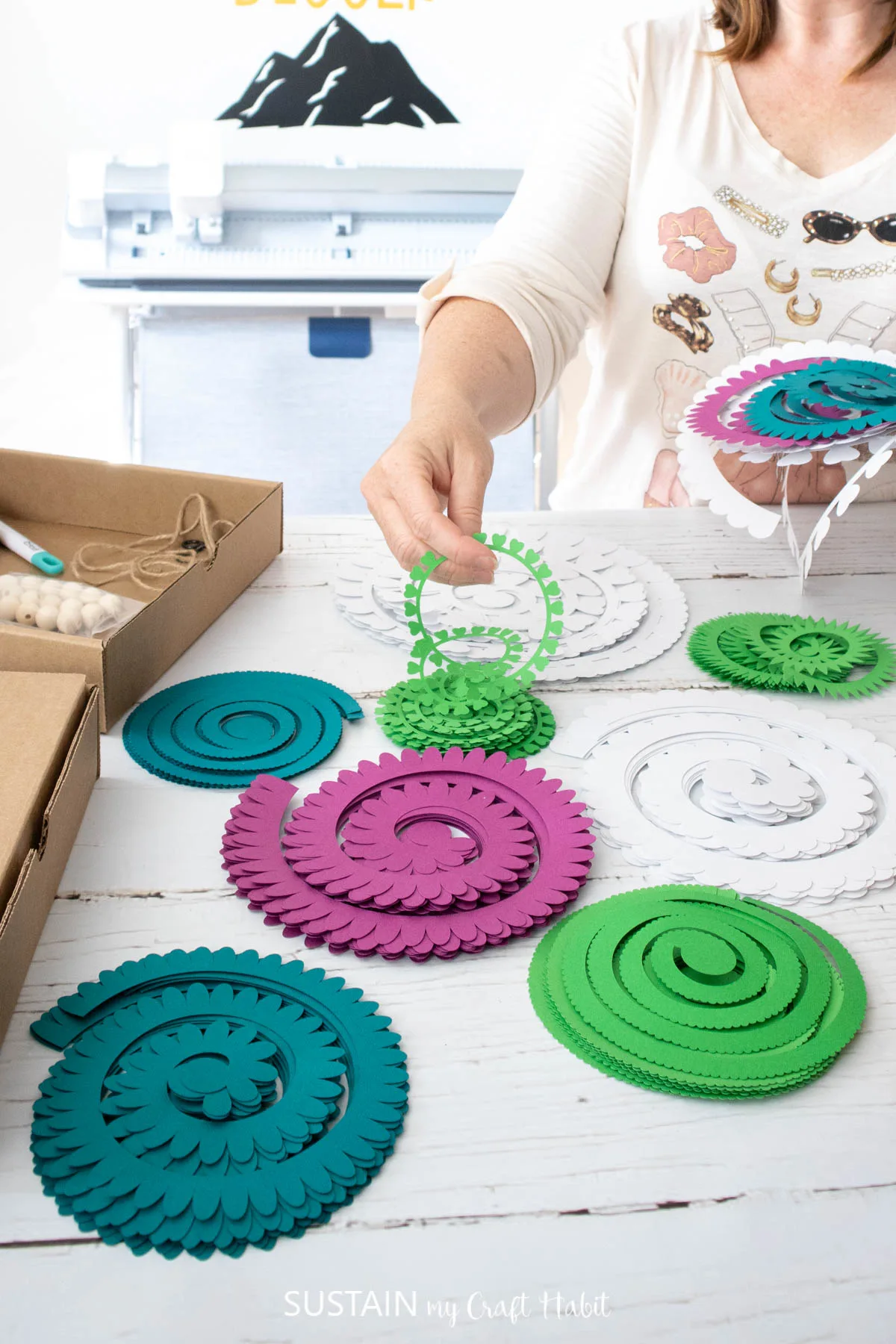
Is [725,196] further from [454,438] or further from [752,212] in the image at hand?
[454,438]

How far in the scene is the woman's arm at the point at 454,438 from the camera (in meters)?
0.63

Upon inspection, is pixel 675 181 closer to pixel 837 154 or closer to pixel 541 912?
pixel 837 154

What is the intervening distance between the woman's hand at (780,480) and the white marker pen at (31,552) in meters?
0.55

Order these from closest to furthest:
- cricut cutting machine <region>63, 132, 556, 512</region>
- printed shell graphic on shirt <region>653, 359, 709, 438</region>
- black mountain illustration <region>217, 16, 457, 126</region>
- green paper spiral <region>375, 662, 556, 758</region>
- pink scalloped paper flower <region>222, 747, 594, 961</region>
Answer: pink scalloped paper flower <region>222, 747, 594, 961</region>
green paper spiral <region>375, 662, 556, 758</region>
printed shell graphic on shirt <region>653, 359, 709, 438</region>
cricut cutting machine <region>63, 132, 556, 512</region>
black mountain illustration <region>217, 16, 457, 126</region>

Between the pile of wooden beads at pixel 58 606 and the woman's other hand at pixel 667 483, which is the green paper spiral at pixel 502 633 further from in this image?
the woman's other hand at pixel 667 483

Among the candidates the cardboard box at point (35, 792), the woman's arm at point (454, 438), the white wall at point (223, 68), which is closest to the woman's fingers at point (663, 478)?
the woman's arm at point (454, 438)

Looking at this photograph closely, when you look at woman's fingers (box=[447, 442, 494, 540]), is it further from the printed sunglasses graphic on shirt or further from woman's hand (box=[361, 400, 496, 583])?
the printed sunglasses graphic on shirt

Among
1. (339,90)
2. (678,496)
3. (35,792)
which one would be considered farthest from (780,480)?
(339,90)

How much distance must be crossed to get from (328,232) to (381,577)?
1247mm

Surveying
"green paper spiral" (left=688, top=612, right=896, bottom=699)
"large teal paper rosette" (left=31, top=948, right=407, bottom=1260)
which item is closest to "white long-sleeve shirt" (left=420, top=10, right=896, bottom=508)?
"green paper spiral" (left=688, top=612, right=896, bottom=699)

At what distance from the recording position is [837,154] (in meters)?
0.98

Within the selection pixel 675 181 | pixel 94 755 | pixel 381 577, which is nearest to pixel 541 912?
pixel 94 755

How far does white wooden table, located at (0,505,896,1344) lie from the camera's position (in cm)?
32

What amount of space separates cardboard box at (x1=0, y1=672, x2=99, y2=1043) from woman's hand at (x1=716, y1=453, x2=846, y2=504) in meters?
0.61
